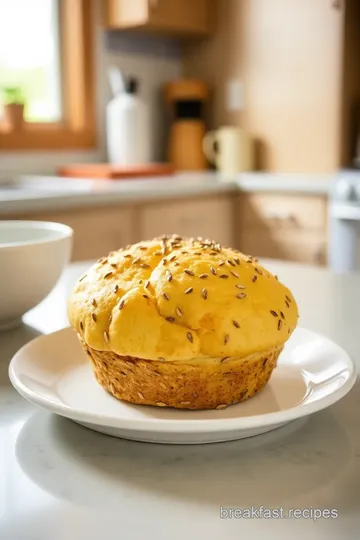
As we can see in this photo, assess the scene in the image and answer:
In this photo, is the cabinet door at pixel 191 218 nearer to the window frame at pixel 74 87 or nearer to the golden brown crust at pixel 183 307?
the window frame at pixel 74 87

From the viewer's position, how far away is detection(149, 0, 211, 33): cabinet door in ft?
9.68

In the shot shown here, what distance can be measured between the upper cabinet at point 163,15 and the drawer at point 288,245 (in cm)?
102

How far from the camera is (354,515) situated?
0.43 meters

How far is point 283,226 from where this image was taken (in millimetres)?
2729

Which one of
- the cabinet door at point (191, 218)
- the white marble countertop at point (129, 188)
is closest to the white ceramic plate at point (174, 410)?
the white marble countertop at point (129, 188)

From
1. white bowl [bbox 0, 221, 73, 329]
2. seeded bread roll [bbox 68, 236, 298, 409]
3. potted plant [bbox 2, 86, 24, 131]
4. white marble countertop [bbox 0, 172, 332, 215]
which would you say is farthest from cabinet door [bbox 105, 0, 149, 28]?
seeded bread roll [bbox 68, 236, 298, 409]

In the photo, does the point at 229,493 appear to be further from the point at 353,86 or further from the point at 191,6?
the point at 191,6

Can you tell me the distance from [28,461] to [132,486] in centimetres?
9

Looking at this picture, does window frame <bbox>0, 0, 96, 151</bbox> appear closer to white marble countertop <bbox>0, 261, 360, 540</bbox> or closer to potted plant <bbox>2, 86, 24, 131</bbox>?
potted plant <bbox>2, 86, 24, 131</bbox>

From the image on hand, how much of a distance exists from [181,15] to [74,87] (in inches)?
23.1

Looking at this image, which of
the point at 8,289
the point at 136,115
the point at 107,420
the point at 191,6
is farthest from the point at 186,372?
the point at 191,6

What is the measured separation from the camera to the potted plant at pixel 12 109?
9.26 ft

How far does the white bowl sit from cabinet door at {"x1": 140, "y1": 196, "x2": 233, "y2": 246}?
1.52 metres

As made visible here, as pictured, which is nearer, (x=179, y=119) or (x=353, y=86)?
(x=353, y=86)
